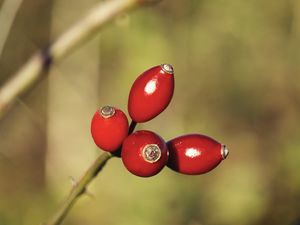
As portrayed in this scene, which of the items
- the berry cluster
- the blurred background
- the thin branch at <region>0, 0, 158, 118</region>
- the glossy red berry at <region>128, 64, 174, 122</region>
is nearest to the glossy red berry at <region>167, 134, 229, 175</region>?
Result: the berry cluster

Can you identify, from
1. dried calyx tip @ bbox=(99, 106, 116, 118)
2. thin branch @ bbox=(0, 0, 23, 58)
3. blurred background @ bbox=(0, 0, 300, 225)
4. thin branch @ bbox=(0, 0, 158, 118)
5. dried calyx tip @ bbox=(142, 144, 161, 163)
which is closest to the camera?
dried calyx tip @ bbox=(142, 144, 161, 163)

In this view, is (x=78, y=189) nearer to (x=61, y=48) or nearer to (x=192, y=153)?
(x=192, y=153)

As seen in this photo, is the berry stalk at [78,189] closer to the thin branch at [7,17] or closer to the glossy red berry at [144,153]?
the glossy red berry at [144,153]

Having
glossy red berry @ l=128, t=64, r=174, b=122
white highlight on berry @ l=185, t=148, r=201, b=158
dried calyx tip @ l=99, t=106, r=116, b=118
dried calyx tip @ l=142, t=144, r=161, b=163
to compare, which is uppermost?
glossy red berry @ l=128, t=64, r=174, b=122

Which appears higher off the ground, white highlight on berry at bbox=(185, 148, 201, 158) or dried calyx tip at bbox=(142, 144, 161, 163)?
white highlight on berry at bbox=(185, 148, 201, 158)

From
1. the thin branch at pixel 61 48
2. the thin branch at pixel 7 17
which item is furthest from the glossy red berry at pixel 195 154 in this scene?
the thin branch at pixel 7 17

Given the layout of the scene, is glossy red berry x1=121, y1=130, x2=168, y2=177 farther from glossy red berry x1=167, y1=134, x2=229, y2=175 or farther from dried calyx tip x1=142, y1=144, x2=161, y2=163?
glossy red berry x1=167, y1=134, x2=229, y2=175
